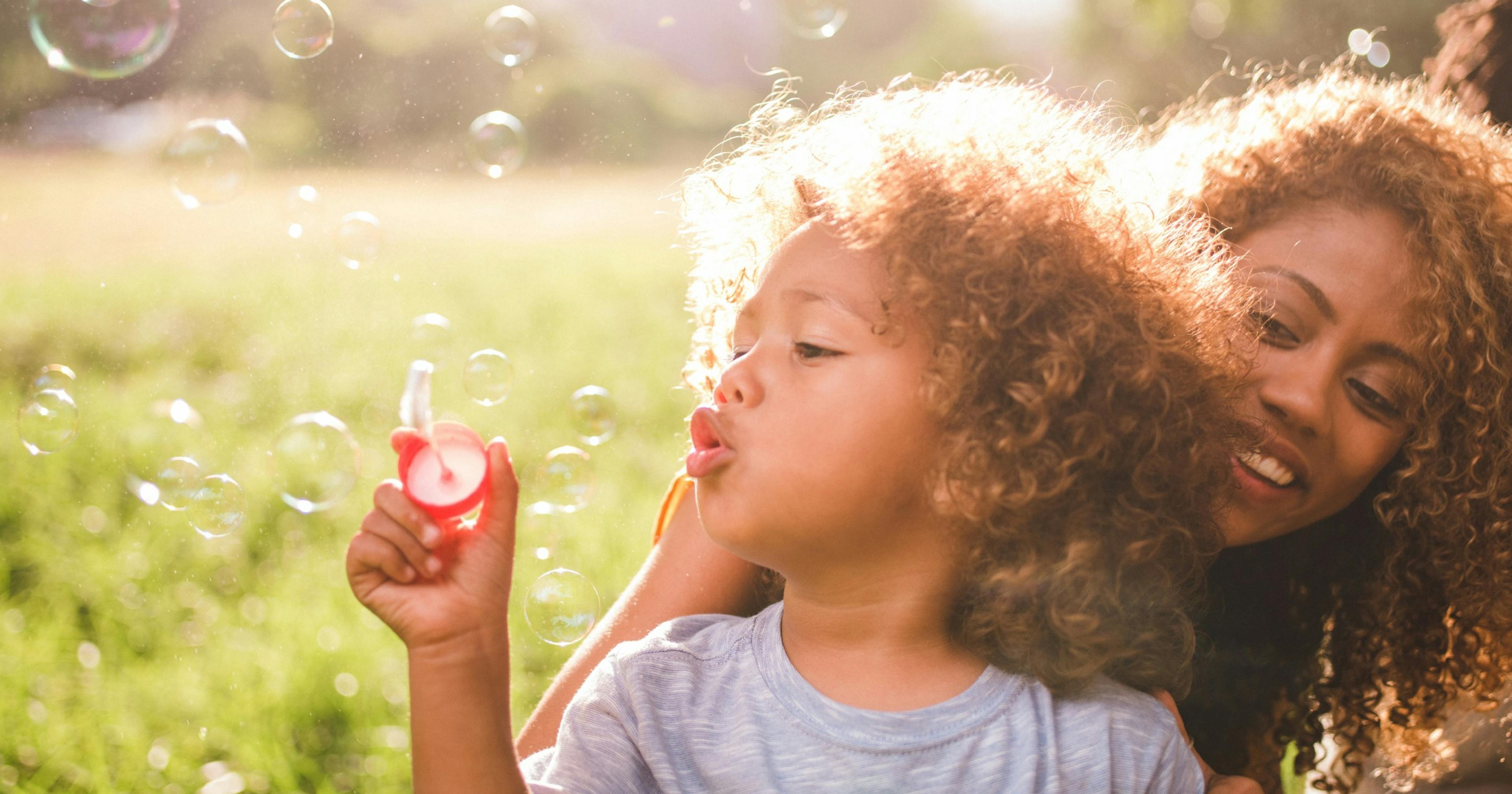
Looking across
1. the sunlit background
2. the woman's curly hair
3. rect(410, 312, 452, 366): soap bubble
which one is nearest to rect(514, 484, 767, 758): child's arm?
the sunlit background

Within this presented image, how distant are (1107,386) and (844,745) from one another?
0.50 m

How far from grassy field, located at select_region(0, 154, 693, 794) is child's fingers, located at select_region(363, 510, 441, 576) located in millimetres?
1059

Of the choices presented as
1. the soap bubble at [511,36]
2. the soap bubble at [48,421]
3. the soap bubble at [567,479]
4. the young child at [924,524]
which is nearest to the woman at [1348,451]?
the young child at [924,524]

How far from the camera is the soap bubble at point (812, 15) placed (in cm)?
269

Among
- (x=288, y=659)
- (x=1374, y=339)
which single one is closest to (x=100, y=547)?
(x=288, y=659)

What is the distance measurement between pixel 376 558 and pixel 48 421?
1412 millimetres

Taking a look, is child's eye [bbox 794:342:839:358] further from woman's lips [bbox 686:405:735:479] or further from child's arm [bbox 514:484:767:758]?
child's arm [bbox 514:484:767:758]

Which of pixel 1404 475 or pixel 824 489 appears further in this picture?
pixel 1404 475

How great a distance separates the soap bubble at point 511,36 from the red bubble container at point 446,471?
1.61m

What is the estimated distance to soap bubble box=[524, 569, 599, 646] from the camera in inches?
73.8

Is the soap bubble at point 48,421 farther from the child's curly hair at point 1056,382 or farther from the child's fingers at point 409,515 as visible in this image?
the child's curly hair at point 1056,382

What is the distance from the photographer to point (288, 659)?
2604 mm

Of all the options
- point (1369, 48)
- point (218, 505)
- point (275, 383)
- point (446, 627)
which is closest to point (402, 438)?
point (446, 627)

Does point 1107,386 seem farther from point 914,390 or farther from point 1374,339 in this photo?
point 1374,339
